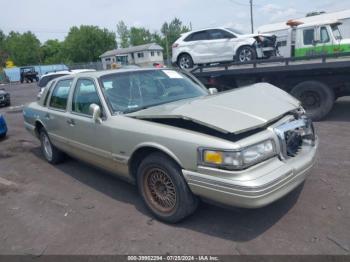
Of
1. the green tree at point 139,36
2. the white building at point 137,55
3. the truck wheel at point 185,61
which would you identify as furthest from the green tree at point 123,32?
the truck wheel at point 185,61

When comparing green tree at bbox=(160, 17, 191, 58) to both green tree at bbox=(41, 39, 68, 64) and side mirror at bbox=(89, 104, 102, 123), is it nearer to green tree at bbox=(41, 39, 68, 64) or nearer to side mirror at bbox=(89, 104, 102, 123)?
green tree at bbox=(41, 39, 68, 64)

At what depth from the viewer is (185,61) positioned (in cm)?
1212

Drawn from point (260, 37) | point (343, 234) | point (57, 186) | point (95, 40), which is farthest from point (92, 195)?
point (95, 40)

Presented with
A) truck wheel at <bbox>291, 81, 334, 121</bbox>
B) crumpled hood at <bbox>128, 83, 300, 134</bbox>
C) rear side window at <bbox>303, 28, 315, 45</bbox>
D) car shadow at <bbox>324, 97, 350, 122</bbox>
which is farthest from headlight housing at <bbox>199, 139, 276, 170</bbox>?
rear side window at <bbox>303, 28, 315, 45</bbox>

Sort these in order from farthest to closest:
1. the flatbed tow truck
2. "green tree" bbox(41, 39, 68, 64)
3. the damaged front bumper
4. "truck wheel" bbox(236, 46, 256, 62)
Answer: "green tree" bbox(41, 39, 68, 64), "truck wheel" bbox(236, 46, 256, 62), the flatbed tow truck, the damaged front bumper

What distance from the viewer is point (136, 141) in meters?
3.41

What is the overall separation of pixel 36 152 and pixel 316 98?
6.21 metres

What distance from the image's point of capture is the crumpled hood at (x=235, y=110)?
2934 mm

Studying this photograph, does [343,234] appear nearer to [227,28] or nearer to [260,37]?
[260,37]

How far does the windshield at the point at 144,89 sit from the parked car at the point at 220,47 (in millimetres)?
6862

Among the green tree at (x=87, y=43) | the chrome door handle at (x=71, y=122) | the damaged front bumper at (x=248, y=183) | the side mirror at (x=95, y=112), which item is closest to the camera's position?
the damaged front bumper at (x=248, y=183)

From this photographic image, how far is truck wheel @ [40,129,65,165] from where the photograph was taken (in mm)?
5555

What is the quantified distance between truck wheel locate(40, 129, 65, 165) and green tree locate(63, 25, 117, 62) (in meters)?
77.5

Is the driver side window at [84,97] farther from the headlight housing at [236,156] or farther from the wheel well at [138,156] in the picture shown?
the headlight housing at [236,156]
